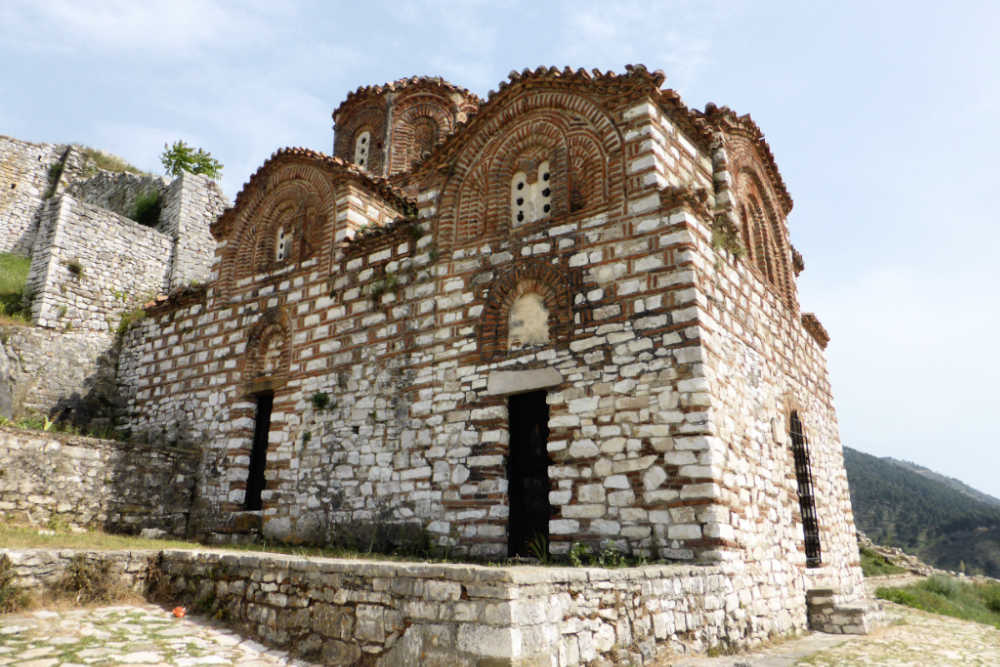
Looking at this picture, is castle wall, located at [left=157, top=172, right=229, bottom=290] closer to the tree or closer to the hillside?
the tree

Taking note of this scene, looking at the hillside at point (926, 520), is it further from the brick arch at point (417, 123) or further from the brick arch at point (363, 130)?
Answer: the brick arch at point (363, 130)

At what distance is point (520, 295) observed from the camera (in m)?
7.97

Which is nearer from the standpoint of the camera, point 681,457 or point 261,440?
point 681,457

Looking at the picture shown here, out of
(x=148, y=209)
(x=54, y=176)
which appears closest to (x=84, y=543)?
(x=148, y=209)

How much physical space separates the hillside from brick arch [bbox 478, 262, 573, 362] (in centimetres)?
2957

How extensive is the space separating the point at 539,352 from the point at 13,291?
13.9m

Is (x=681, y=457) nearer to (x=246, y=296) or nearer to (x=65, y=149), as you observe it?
(x=246, y=296)

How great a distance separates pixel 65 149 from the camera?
80.8 ft

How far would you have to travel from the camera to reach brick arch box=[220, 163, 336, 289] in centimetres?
1060

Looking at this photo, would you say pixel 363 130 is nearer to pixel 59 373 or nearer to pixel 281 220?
pixel 281 220

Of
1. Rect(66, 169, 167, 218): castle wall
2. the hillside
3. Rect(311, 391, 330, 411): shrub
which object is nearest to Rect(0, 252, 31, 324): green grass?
Rect(66, 169, 167, 218): castle wall

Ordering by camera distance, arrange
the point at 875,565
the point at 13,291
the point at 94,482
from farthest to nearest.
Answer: the point at 875,565, the point at 13,291, the point at 94,482

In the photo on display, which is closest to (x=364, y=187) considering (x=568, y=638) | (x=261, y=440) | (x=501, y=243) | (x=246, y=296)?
(x=246, y=296)

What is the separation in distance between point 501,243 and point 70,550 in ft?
18.4
